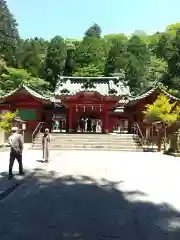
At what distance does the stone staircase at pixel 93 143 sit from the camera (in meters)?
19.3

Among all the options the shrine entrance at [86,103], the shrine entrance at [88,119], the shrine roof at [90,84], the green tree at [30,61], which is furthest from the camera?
the green tree at [30,61]

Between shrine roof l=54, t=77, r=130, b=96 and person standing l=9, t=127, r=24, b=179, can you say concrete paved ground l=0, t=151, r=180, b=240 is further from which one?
shrine roof l=54, t=77, r=130, b=96

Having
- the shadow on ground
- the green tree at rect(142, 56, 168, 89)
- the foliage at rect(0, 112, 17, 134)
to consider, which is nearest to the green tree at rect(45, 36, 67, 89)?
the green tree at rect(142, 56, 168, 89)

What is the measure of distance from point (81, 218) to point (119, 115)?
2727cm

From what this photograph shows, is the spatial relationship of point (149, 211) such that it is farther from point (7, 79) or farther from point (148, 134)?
point (7, 79)

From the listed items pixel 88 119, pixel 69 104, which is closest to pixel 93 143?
pixel 69 104

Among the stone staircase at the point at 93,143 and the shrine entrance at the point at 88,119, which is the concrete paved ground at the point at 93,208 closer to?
the stone staircase at the point at 93,143

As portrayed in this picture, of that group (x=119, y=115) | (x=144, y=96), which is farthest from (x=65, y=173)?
(x=119, y=115)

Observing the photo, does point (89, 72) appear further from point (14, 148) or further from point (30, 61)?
point (14, 148)

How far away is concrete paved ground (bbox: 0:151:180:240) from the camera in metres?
4.15

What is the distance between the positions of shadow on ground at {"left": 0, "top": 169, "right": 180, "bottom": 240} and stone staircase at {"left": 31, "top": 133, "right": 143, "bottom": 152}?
12057mm

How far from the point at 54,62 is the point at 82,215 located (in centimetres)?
5307

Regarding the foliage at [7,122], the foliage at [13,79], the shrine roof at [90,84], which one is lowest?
the foliage at [7,122]

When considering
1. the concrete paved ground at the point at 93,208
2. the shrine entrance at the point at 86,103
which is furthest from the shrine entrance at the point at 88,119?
the concrete paved ground at the point at 93,208
